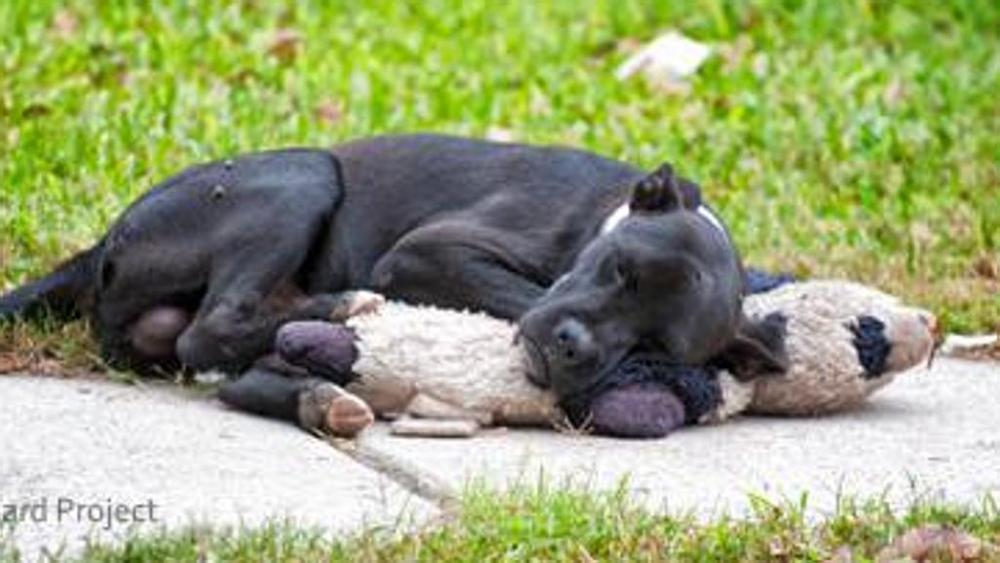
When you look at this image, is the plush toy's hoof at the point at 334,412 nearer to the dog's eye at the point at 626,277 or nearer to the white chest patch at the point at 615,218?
the dog's eye at the point at 626,277

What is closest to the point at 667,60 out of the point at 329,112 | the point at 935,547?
the point at 329,112

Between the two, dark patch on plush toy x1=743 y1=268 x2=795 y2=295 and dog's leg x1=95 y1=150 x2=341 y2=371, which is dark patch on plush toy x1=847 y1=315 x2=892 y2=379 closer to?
dark patch on plush toy x1=743 y1=268 x2=795 y2=295

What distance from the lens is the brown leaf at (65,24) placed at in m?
11.2

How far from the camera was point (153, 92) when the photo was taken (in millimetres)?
10188

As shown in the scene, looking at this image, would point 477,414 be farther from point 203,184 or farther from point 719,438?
point 203,184

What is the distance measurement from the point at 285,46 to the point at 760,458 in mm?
5886

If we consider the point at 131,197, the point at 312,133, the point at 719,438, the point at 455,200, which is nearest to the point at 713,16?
the point at 312,133

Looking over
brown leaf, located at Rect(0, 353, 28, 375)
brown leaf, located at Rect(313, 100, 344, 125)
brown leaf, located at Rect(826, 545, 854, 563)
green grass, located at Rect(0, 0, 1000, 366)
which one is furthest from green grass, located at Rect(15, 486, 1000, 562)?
brown leaf, located at Rect(313, 100, 344, 125)

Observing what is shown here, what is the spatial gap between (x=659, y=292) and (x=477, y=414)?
21.7 inches

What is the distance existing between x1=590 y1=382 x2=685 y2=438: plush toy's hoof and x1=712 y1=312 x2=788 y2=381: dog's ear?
0.27 meters

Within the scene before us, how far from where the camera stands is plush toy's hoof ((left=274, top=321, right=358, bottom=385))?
20.1 feet

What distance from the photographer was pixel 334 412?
19.4 ft

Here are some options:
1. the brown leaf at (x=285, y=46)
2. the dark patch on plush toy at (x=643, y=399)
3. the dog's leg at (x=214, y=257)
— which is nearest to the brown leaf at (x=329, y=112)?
the brown leaf at (x=285, y=46)

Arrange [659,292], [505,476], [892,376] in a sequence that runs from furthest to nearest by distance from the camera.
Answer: [892,376] → [659,292] → [505,476]
